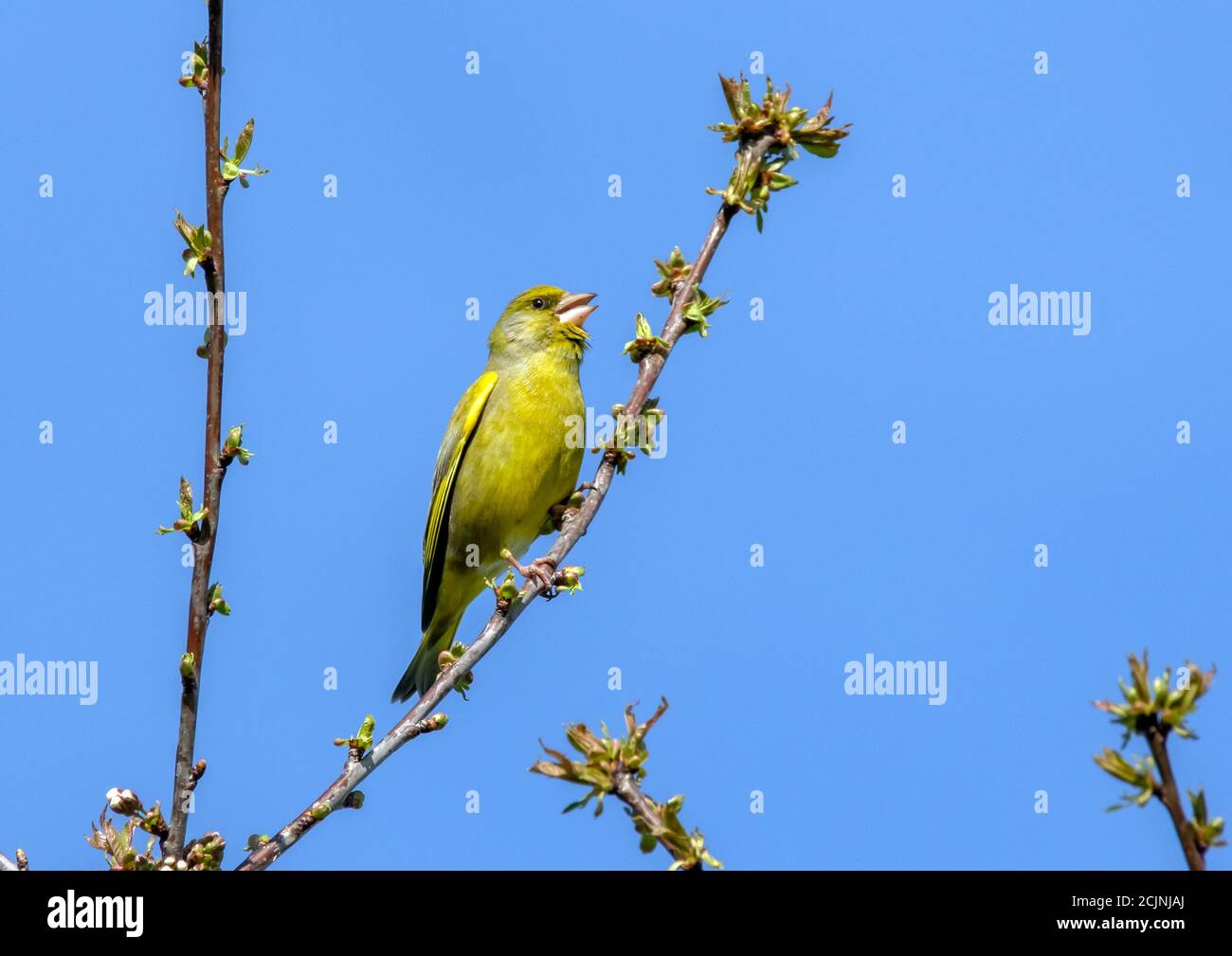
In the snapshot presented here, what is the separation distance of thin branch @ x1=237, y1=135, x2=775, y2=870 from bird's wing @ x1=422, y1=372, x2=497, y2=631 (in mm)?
3845

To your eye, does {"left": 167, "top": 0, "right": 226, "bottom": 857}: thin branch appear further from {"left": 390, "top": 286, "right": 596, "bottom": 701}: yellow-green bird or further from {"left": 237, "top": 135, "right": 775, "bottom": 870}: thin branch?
{"left": 390, "top": 286, "right": 596, "bottom": 701}: yellow-green bird

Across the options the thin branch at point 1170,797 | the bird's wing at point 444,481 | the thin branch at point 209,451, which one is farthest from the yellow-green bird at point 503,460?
the thin branch at point 1170,797

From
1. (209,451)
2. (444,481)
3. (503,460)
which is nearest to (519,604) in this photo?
(209,451)

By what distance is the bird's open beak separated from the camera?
9234 millimetres

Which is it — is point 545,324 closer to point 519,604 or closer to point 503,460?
point 503,460

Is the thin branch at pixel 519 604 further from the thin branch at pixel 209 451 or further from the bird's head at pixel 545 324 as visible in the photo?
the bird's head at pixel 545 324

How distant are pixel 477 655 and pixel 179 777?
1.04m

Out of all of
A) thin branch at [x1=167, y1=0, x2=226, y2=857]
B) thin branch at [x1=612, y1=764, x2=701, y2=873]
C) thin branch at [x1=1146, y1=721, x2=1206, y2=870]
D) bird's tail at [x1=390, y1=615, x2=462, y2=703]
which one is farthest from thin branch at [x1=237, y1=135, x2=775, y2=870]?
bird's tail at [x1=390, y1=615, x2=462, y2=703]

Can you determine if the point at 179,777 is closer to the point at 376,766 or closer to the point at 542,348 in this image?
the point at 376,766

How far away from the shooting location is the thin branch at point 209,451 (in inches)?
166

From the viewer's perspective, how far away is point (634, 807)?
11.3ft
